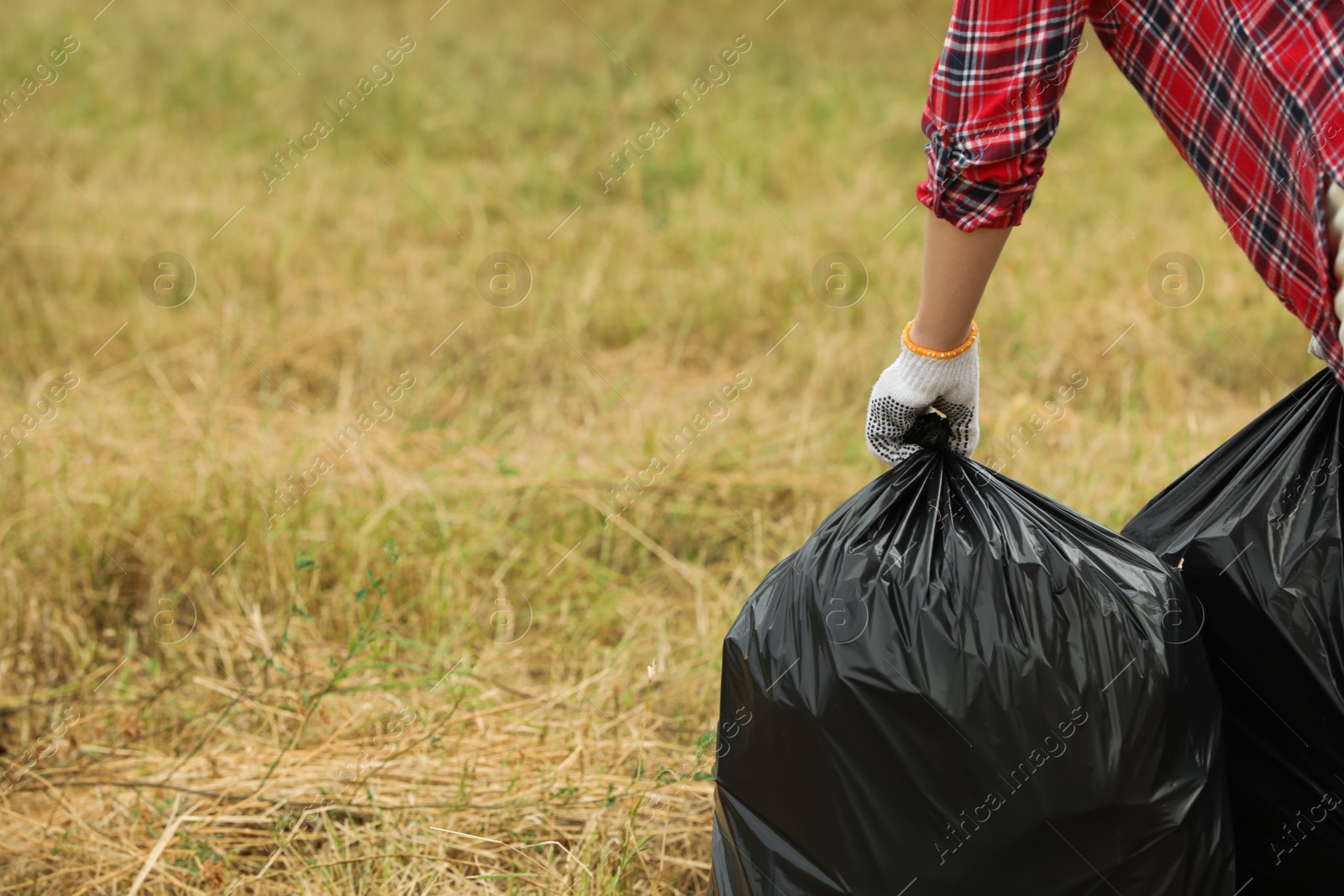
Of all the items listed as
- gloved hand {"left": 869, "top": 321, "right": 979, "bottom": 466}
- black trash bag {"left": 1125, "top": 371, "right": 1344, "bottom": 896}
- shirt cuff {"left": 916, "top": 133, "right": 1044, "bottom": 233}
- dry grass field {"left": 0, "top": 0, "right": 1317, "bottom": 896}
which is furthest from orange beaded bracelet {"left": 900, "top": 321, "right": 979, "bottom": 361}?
dry grass field {"left": 0, "top": 0, "right": 1317, "bottom": 896}

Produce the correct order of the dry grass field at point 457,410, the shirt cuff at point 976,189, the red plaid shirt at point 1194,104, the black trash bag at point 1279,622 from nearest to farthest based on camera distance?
the red plaid shirt at point 1194,104
the shirt cuff at point 976,189
the black trash bag at point 1279,622
the dry grass field at point 457,410

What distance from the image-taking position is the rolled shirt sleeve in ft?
3.54

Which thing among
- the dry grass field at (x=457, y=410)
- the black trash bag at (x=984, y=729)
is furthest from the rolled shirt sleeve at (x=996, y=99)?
the dry grass field at (x=457, y=410)

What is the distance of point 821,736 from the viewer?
1178 millimetres

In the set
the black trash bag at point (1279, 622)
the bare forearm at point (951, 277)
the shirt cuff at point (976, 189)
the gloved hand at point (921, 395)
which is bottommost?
the black trash bag at point (1279, 622)

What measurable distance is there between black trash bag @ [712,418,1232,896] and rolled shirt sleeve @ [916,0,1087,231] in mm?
370

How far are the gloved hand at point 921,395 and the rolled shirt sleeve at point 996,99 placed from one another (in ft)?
0.61

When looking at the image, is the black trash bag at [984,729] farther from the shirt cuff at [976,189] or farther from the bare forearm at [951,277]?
the shirt cuff at [976,189]

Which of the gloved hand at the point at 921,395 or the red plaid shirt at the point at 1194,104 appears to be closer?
the red plaid shirt at the point at 1194,104

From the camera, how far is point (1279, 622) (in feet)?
4.07

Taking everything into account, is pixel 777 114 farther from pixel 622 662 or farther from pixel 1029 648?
pixel 1029 648

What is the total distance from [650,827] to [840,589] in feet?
2.04

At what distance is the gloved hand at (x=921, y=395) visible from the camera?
4.22 ft

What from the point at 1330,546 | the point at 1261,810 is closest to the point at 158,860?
the point at 1261,810
